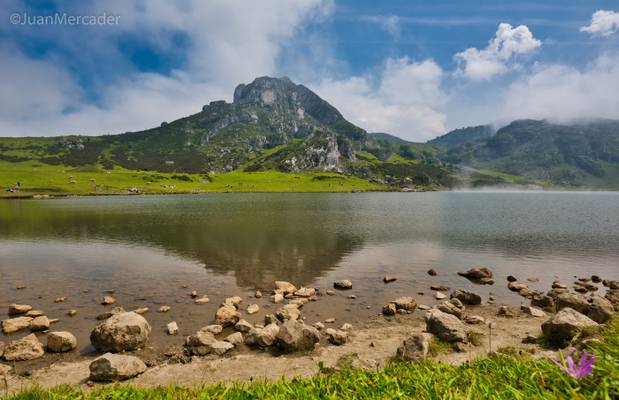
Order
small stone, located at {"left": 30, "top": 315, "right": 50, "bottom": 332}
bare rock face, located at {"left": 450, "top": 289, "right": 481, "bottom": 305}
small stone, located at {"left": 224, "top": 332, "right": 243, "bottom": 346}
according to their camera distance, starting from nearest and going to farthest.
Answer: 1. small stone, located at {"left": 224, "top": 332, "right": 243, "bottom": 346}
2. small stone, located at {"left": 30, "top": 315, "right": 50, "bottom": 332}
3. bare rock face, located at {"left": 450, "top": 289, "right": 481, "bottom": 305}

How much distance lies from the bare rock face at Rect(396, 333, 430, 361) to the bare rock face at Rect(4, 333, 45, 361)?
1817 cm

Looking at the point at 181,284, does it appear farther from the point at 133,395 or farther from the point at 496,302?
the point at 496,302

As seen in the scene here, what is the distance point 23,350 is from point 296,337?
Result: 13.8 meters

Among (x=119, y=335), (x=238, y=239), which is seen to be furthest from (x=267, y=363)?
(x=238, y=239)

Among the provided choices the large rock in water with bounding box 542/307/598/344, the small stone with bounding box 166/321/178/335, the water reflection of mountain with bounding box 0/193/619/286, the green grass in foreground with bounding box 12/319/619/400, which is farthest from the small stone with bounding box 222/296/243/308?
the large rock in water with bounding box 542/307/598/344

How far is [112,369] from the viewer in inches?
523

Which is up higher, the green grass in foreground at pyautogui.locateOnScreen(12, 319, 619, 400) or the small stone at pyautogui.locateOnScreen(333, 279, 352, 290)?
the green grass in foreground at pyautogui.locateOnScreen(12, 319, 619, 400)

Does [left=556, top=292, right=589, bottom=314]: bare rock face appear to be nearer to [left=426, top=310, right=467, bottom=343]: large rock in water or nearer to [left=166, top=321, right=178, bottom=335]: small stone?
[left=426, top=310, right=467, bottom=343]: large rock in water

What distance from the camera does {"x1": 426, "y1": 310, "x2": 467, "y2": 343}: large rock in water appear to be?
53.6 ft

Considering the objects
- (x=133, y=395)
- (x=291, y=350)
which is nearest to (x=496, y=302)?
(x=291, y=350)

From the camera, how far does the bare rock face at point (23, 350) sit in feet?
50.8

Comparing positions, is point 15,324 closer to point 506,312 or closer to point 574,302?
point 506,312

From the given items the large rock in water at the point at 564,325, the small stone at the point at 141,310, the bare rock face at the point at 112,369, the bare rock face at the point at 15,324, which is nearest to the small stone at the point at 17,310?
the bare rock face at the point at 15,324

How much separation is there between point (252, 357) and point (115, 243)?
43840 mm
